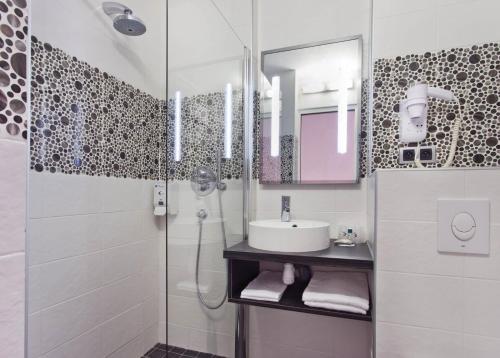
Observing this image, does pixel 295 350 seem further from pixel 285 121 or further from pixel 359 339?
pixel 285 121

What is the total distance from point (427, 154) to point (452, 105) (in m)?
0.25

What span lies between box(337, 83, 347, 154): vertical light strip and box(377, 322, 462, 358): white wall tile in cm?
88

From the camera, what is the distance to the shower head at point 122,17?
59.0 inches

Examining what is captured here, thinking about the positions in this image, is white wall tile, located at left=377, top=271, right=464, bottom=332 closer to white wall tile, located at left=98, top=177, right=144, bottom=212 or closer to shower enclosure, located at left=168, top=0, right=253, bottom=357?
shower enclosure, located at left=168, top=0, right=253, bottom=357

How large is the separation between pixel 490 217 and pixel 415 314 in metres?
0.44

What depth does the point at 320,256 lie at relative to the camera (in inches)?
47.9

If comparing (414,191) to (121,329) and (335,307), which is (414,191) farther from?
(121,329)

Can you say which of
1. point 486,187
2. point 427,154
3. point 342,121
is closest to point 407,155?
point 427,154

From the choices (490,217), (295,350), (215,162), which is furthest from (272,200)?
(490,217)

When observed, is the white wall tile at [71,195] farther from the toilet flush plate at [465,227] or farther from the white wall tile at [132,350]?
the toilet flush plate at [465,227]

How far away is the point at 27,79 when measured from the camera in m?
0.47

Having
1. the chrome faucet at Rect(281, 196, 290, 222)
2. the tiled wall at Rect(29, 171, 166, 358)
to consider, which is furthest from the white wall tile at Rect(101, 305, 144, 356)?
the chrome faucet at Rect(281, 196, 290, 222)

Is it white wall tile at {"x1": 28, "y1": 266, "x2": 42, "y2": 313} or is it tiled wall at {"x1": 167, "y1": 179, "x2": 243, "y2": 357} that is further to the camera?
tiled wall at {"x1": 167, "y1": 179, "x2": 243, "y2": 357}

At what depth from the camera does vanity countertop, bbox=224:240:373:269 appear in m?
1.17
